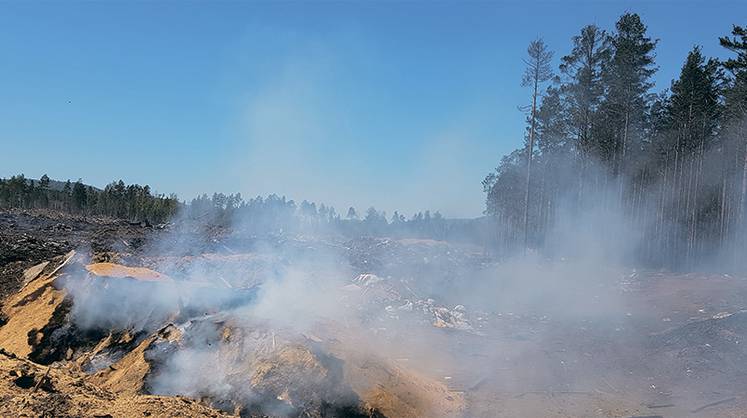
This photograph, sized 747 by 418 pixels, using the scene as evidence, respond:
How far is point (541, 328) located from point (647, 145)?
797 inches

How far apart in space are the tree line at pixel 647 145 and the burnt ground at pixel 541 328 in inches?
195

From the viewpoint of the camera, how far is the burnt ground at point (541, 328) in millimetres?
8141

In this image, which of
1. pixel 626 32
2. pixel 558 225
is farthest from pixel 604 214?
pixel 626 32

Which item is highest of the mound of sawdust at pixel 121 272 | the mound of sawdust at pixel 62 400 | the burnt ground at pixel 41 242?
the mound of sawdust at pixel 121 272

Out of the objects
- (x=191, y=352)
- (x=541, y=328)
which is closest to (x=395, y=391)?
(x=191, y=352)

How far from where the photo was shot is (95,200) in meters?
47.1

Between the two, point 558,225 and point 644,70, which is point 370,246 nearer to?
point 558,225

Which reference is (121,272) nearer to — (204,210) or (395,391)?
(395,391)

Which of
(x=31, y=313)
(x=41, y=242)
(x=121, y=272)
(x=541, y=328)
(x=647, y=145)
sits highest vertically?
(x=647, y=145)

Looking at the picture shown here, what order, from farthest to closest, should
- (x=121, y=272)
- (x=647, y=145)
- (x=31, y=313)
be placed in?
(x=647, y=145), (x=121, y=272), (x=31, y=313)

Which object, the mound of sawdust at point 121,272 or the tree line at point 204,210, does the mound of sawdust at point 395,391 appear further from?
the tree line at point 204,210

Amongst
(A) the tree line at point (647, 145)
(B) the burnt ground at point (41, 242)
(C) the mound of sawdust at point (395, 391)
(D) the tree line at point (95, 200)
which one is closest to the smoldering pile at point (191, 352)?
(C) the mound of sawdust at point (395, 391)

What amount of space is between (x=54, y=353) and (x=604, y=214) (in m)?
27.1

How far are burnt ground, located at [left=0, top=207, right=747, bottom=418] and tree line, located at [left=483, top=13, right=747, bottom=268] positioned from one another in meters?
4.95
